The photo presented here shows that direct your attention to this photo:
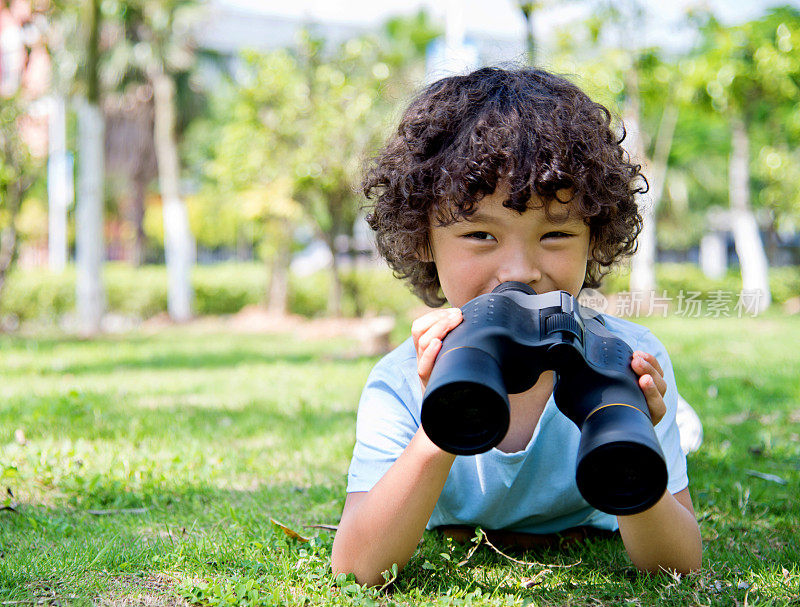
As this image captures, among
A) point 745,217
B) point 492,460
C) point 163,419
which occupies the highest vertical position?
point 745,217

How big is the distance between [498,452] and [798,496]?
4.68ft

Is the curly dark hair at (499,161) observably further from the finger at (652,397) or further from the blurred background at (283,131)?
the blurred background at (283,131)

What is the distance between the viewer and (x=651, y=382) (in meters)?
1.43

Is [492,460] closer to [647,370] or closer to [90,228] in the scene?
[647,370]

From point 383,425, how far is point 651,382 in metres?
0.70

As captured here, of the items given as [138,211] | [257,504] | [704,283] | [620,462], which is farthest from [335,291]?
[138,211]

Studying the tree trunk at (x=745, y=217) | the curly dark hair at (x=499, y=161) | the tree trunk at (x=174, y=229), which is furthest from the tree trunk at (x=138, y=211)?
the curly dark hair at (x=499, y=161)

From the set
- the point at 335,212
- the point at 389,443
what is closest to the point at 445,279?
the point at 389,443

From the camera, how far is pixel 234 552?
1988 mm

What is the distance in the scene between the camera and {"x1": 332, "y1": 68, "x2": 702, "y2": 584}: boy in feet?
5.43

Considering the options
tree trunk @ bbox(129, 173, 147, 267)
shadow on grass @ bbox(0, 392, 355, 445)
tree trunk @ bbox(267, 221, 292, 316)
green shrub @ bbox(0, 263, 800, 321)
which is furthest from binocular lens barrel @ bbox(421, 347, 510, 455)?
tree trunk @ bbox(129, 173, 147, 267)

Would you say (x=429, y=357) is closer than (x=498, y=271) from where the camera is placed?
Yes

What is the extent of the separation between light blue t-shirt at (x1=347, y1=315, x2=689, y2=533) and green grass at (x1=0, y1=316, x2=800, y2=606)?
0.13 metres

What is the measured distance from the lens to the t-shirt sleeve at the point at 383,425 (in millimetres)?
1812
